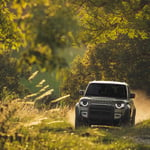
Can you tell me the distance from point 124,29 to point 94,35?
1.40m

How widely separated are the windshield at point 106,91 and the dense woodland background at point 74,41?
191cm

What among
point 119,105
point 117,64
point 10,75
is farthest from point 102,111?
point 10,75

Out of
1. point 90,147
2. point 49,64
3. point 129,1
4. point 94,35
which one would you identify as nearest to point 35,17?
point 49,64

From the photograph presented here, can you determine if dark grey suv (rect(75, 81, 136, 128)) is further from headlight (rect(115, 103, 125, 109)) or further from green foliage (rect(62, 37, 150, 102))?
green foliage (rect(62, 37, 150, 102))

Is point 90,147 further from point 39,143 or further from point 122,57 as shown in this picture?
point 122,57

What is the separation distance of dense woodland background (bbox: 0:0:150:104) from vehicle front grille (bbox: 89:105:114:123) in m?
1.89

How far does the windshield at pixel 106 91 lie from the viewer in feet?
61.2

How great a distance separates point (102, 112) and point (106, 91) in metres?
1.39

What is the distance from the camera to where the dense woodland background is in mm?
6836

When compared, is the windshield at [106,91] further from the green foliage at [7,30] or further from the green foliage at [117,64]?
the green foliage at [117,64]

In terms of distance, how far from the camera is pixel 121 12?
2088 centimetres

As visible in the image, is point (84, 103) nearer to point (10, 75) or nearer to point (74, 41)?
point (74, 41)

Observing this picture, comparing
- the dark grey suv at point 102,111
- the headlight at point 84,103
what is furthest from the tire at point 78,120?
the headlight at point 84,103

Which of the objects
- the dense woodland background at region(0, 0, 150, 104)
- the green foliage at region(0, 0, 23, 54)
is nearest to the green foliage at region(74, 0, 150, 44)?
the dense woodland background at region(0, 0, 150, 104)
